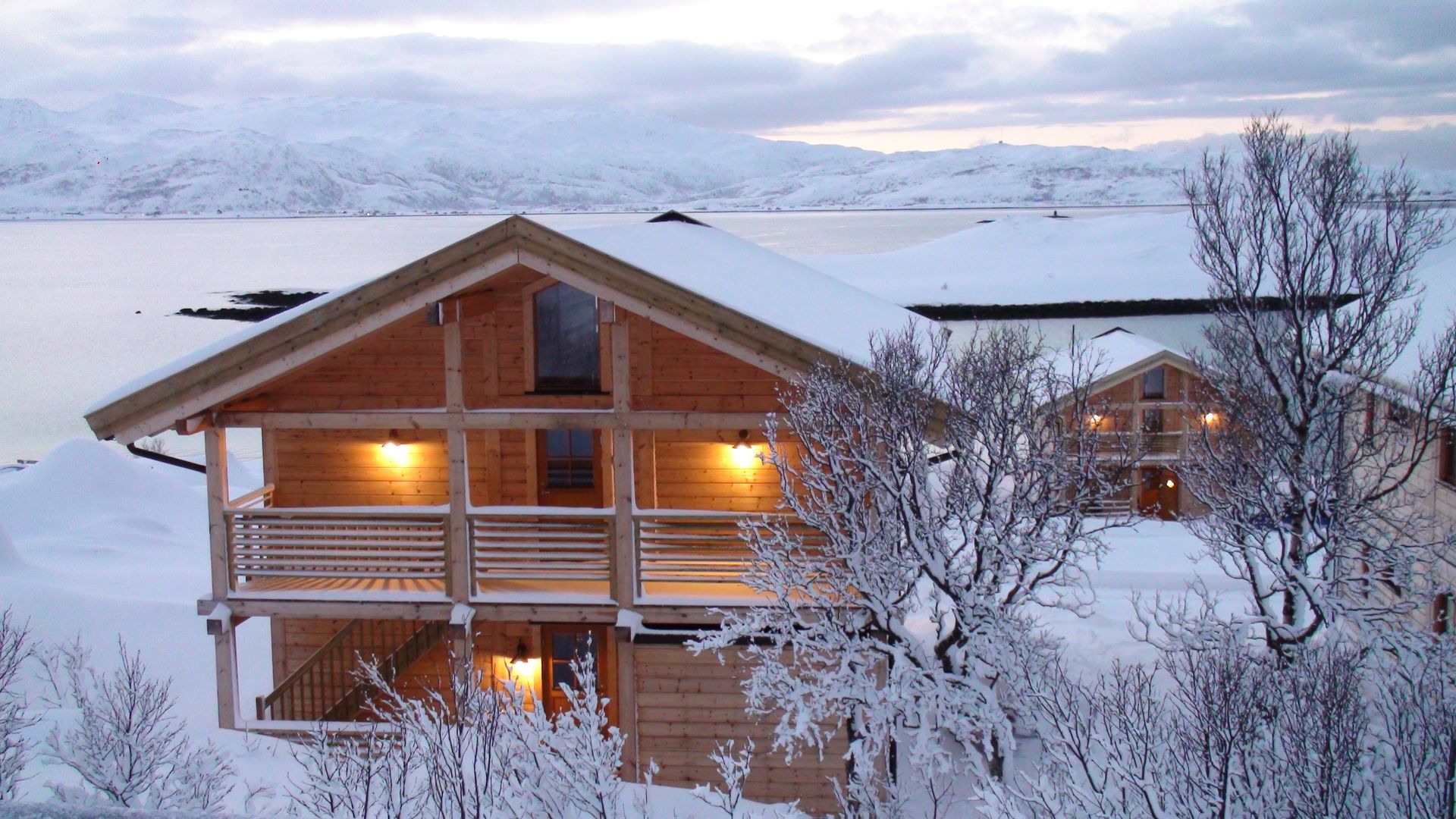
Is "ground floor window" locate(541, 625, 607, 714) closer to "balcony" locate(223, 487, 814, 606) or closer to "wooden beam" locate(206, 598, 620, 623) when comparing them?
"balcony" locate(223, 487, 814, 606)

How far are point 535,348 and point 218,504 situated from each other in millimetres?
4293

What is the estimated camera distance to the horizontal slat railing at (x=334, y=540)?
13367 millimetres

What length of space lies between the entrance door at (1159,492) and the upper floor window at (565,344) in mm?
19778

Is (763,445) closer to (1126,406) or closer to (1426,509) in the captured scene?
(1426,509)

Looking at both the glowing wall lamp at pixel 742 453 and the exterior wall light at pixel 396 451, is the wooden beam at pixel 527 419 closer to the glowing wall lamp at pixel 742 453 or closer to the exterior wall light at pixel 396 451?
the glowing wall lamp at pixel 742 453

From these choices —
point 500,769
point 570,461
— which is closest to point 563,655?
point 570,461

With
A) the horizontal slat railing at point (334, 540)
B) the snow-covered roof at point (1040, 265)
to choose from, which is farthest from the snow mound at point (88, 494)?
the snow-covered roof at point (1040, 265)

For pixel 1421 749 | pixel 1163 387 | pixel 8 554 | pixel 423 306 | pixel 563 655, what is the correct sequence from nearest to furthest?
pixel 1421 749
pixel 423 306
pixel 563 655
pixel 8 554
pixel 1163 387

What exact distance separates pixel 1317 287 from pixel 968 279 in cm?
4412

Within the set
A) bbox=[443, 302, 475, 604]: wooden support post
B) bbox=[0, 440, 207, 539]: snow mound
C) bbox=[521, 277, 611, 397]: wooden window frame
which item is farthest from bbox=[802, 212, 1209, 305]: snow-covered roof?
bbox=[443, 302, 475, 604]: wooden support post

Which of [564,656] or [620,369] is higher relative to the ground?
[620,369]

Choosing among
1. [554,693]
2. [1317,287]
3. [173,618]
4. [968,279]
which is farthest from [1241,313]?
[968,279]

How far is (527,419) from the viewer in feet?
43.0

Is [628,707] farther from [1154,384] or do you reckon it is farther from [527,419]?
[1154,384]
